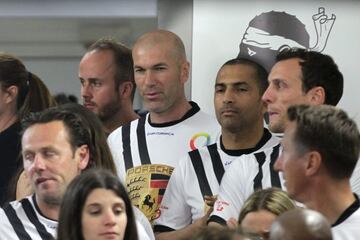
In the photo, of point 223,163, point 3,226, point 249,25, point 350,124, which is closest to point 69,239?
point 3,226

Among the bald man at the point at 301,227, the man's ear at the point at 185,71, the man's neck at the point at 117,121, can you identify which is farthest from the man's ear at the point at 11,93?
the bald man at the point at 301,227

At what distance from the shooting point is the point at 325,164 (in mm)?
3424

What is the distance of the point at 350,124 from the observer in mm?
3482

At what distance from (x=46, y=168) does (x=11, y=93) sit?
1.00 metres

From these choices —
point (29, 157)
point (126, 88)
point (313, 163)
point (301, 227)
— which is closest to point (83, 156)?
point (29, 157)

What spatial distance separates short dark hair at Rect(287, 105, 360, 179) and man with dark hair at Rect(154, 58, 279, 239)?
3.22 feet

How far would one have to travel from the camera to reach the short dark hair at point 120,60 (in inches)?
204

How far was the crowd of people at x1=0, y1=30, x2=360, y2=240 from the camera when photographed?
11.3ft

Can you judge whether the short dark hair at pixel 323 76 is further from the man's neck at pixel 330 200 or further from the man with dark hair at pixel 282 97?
the man's neck at pixel 330 200

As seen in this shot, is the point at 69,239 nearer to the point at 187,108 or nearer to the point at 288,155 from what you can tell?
the point at 288,155

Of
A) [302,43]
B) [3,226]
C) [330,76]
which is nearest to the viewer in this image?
[3,226]

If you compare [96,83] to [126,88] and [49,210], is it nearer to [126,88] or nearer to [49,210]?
[126,88]

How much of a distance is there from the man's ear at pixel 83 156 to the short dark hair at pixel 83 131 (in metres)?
0.01

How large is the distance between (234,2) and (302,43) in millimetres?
366
